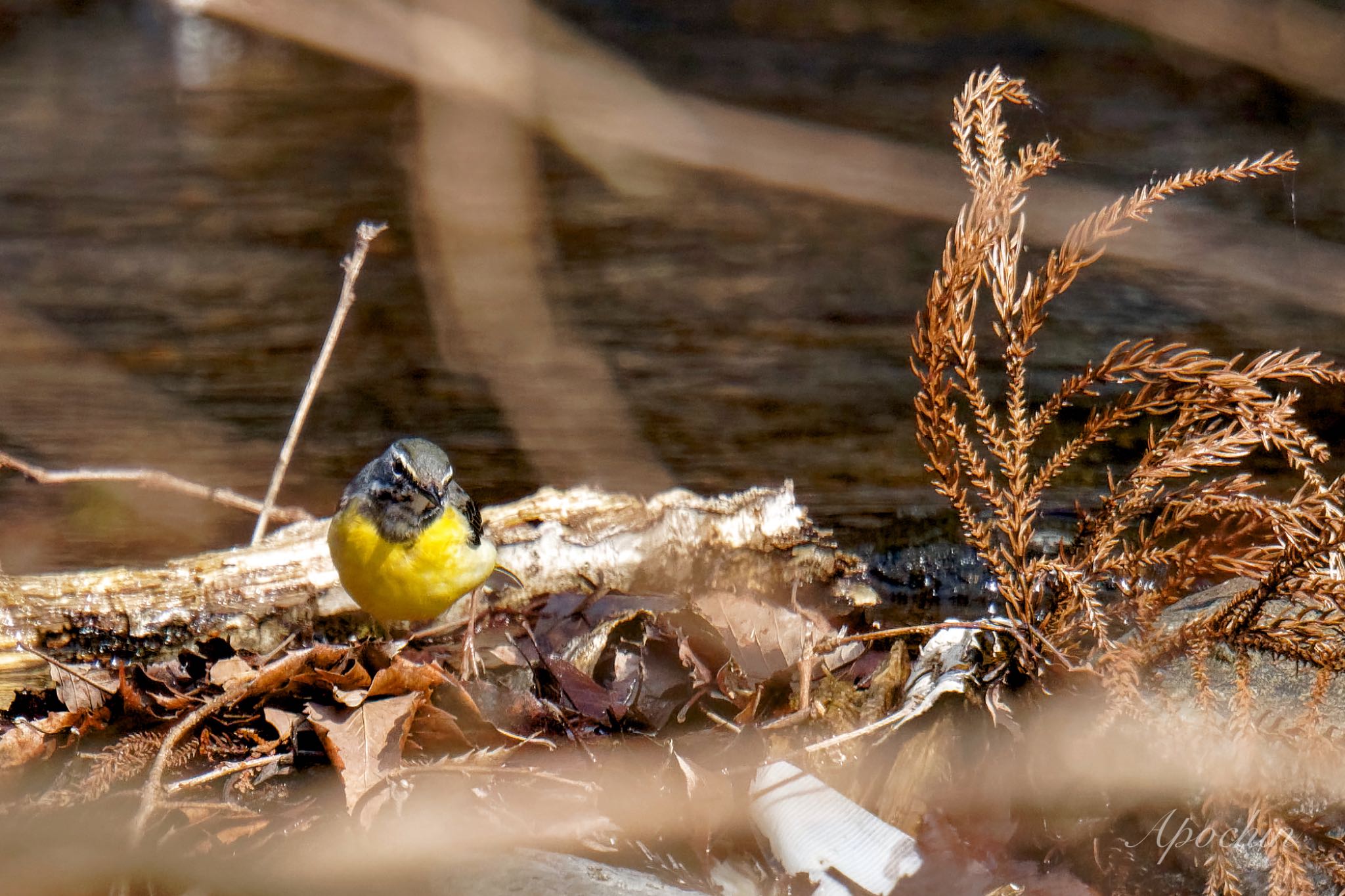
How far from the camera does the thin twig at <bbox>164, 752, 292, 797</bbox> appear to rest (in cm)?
252

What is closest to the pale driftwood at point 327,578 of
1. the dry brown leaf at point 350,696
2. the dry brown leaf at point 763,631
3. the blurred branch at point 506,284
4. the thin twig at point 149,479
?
the dry brown leaf at point 763,631

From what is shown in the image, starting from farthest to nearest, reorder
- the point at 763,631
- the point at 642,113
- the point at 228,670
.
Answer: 1. the point at 763,631
2. the point at 228,670
3. the point at 642,113

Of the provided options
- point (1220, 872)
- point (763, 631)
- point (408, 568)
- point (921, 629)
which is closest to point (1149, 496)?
point (921, 629)

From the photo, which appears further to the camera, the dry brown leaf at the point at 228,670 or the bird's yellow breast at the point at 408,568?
the bird's yellow breast at the point at 408,568

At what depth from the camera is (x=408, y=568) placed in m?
3.28

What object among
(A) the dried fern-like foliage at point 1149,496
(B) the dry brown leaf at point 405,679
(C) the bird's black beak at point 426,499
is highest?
(A) the dried fern-like foliage at point 1149,496

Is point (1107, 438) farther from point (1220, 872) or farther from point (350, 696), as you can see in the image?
point (350, 696)

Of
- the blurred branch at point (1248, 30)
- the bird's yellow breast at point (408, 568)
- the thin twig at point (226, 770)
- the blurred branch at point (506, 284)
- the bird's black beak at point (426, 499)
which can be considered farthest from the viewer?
the bird's black beak at point (426, 499)

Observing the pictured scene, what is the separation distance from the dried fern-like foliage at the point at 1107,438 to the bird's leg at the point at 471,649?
1.22 meters

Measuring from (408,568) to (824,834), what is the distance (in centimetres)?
142

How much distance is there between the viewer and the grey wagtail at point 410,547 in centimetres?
332

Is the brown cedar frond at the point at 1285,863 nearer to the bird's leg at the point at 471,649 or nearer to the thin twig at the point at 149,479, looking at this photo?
the bird's leg at the point at 471,649

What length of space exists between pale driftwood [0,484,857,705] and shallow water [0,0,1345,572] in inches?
29.4

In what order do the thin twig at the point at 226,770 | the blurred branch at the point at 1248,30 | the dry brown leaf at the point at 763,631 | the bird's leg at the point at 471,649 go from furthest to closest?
the bird's leg at the point at 471,649 → the dry brown leaf at the point at 763,631 → the thin twig at the point at 226,770 → the blurred branch at the point at 1248,30
